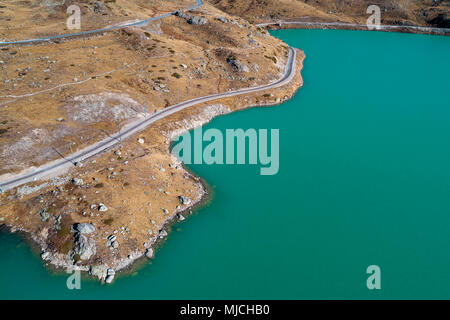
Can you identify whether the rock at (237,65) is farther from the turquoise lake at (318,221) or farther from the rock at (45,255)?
the rock at (45,255)

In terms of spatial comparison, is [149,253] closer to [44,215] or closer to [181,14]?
[44,215]

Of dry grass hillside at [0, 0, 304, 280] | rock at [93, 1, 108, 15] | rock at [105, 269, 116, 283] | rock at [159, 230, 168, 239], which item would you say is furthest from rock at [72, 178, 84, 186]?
rock at [93, 1, 108, 15]

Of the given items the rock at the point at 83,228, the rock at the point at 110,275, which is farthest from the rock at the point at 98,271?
the rock at the point at 83,228

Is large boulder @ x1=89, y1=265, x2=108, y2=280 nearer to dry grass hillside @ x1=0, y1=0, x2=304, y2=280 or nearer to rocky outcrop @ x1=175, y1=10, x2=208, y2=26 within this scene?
dry grass hillside @ x1=0, y1=0, x2=304, y2=280

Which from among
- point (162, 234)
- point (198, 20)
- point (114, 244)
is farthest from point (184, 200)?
point (198, 20)

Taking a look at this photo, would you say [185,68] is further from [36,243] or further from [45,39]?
[36,243]
